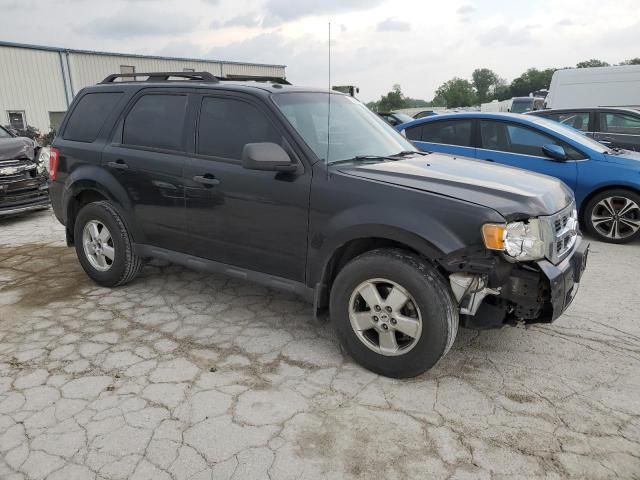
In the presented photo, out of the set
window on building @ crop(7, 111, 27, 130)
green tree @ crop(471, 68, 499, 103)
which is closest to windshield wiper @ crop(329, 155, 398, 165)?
window on building @ crop(7, 111, 27, 130)

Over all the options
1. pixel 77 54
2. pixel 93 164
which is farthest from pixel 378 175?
pixel 77 54

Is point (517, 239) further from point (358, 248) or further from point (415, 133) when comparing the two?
point (415, 133)

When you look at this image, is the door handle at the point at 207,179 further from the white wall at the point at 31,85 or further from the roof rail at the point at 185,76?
the white wall at the point at 31,85

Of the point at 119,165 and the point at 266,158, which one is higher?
the point at 266,158

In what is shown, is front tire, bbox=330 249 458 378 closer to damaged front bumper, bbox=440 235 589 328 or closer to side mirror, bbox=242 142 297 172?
damaged front bumper, bbox=440 235 589 328

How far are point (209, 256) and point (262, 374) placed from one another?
1.13 metres

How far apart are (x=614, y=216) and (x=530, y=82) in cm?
8769

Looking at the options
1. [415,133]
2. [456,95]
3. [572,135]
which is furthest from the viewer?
[456,95]

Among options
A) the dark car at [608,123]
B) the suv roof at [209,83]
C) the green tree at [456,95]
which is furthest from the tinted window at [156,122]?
the green tree at [456,95]

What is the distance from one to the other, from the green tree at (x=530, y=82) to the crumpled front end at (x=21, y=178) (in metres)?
82.1

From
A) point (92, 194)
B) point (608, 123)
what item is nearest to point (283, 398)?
point (92, 194)

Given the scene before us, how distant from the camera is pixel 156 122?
13.4ft

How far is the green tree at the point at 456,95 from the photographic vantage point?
236ft

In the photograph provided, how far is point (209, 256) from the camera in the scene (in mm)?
3840
